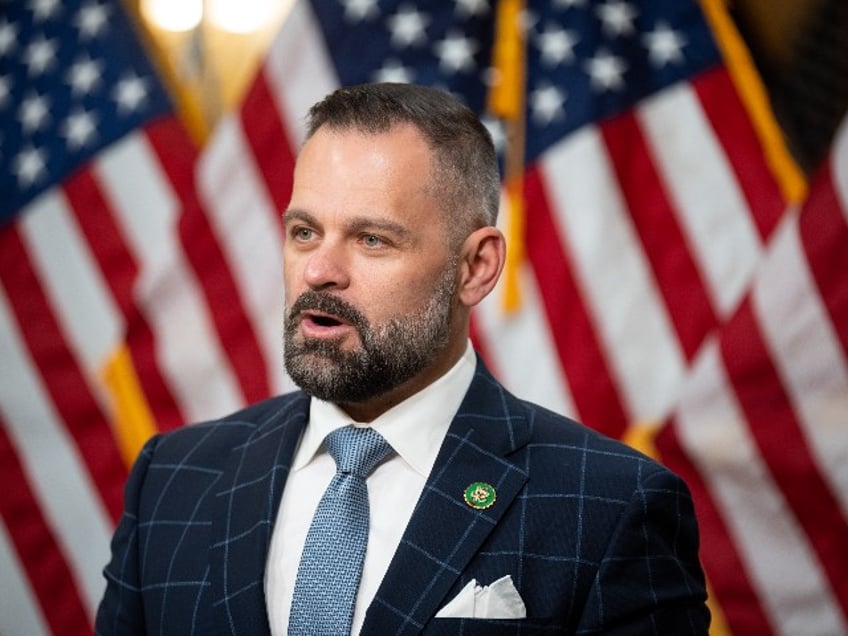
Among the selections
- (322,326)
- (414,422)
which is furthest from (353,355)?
(414,422)

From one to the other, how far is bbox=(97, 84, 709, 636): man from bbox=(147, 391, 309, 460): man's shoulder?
2.3 inches

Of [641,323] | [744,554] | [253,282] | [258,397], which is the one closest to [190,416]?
[258,397]

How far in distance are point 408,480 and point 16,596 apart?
6.68ft

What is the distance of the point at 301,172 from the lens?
1.55 metres

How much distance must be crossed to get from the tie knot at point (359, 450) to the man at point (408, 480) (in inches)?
0.5

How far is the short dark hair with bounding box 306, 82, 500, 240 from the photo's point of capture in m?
1.55

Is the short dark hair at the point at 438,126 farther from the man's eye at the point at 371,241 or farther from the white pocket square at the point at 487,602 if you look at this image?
the white pocket square at the point at 487,602

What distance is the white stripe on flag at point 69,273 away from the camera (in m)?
3.11

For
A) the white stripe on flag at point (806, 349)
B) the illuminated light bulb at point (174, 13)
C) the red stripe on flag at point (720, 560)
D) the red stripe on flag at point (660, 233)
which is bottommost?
the red stripe on flag at point (720, 560)

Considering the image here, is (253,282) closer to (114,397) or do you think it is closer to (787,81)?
(114,397)

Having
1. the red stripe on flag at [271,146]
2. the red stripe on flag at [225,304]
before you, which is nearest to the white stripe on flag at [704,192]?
the red stripe on flag at [271,146]

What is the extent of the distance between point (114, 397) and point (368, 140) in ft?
5.63

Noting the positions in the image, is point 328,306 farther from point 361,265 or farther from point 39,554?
point 39,554

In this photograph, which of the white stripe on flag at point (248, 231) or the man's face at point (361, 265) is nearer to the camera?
the man's face at point (361, 265)
